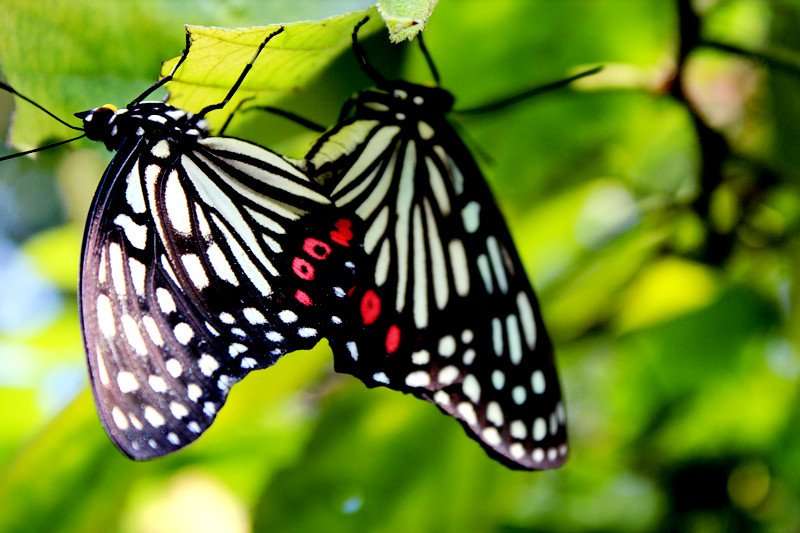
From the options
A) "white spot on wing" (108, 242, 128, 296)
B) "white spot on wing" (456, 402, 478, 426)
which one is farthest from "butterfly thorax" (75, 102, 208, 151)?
"white spot on wing" (456, 402, 478, 426)

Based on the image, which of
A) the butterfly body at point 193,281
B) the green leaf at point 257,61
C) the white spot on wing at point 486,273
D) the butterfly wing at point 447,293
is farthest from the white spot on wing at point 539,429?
the green leaf at point 257,61

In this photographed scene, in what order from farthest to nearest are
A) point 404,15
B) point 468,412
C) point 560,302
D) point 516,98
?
1. point 560,302
2. point 516,98
3. point 468,412
4. point 404,15

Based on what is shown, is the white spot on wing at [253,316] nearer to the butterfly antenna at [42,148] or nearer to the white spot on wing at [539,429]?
the butterfly antenna at [42,148]

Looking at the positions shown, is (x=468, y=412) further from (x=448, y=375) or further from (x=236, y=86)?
(x=236, y=86)

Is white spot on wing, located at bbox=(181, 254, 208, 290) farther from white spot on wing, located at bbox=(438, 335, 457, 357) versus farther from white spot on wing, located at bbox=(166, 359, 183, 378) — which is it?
white spot on wing, located at bbox=(438, 335, 457, 357)

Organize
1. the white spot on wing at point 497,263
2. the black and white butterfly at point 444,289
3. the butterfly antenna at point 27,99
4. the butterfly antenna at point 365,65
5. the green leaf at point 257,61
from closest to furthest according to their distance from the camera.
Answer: the green leaf at point 257,61 → the butterfly antenna at point 27,99 → the butterfly antenna at point 365,65 → the black and white butterfly at point 444,289 → the white spot on wing at point 497,263

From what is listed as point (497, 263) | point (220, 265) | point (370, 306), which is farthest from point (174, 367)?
point (497, 263)

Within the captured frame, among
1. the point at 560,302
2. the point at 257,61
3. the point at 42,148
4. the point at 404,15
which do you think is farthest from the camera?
the point at 560,302

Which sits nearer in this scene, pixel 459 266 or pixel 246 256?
pixel 246 256
